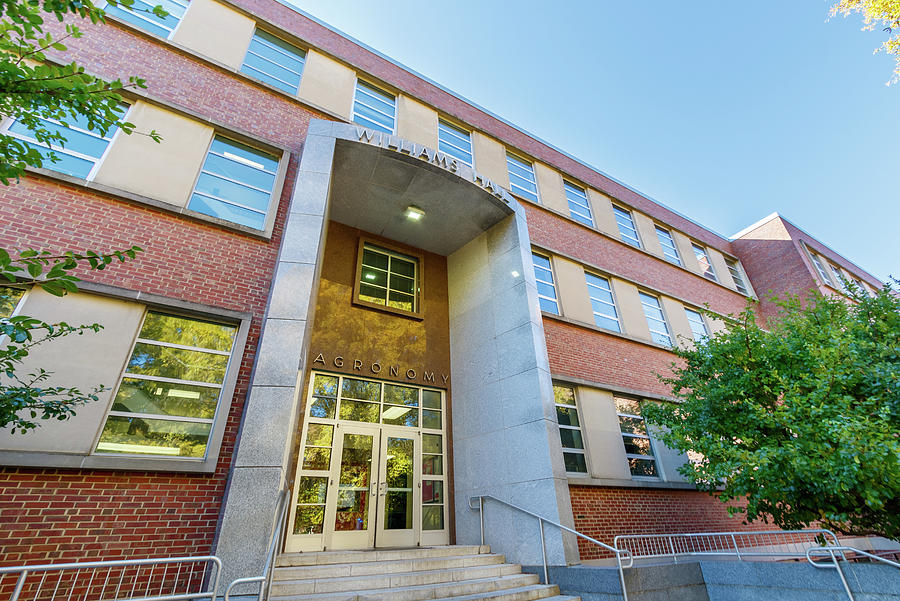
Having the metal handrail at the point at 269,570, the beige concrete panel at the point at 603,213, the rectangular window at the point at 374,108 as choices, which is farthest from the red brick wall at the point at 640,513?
the rectangular window at the point at 374,108

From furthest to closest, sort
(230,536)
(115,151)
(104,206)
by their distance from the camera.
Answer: (115,151) < (104,206) < (230,536)

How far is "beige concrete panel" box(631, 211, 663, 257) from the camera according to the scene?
15430mm

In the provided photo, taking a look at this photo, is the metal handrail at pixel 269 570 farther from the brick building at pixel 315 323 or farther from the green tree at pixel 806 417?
the green tree at pixel 806 417

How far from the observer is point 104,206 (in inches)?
251

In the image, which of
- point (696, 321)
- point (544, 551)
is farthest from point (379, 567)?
point (696, 321)

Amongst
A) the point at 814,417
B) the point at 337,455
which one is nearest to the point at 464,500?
the point at 337,455

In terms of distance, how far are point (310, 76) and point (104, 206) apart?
19.2 ft

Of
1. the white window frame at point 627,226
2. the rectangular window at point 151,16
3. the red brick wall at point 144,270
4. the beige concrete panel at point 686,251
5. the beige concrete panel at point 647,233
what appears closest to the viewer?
the red brick wall at point 144,270

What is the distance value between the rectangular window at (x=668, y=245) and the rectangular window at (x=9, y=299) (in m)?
17.1

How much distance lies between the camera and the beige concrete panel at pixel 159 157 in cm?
672

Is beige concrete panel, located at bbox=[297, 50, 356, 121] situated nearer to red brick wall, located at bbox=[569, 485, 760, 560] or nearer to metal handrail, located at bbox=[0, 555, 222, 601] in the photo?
metal handrail, located at bbox=[0, 555, 222, 601]

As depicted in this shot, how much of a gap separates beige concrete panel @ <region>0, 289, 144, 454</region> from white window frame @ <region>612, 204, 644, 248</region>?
1373 cm

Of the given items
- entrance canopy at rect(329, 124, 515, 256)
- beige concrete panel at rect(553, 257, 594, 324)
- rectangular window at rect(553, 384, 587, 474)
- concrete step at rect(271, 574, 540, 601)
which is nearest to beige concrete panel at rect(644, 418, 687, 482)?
rectangular window at rect(553, 384, 587, 474)

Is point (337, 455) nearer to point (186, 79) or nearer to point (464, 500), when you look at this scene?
point (464, 500)
